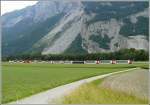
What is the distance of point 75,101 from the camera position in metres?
22.7

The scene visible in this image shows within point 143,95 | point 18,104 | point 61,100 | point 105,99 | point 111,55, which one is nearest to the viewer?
point 18,104

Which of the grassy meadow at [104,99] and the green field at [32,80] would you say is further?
the green field at [32,80]

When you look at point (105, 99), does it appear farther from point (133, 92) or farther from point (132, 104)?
point (133, 92)

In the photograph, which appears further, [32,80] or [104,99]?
[32,80]

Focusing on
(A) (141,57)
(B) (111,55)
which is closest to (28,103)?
(A) (141,57)

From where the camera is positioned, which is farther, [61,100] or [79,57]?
[79,57]

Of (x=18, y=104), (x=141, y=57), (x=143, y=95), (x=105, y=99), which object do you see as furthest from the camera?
(x=141, y=57)

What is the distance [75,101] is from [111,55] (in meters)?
157

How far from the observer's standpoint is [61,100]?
22609 mm

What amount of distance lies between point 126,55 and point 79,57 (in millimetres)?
27248

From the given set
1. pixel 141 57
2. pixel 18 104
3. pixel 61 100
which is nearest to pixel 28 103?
pixel 18 104

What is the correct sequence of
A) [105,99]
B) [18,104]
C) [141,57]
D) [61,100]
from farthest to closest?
[141,57]
[105,99]
[61,100]
[18,104]

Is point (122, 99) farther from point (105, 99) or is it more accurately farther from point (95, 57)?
point (95, 57)

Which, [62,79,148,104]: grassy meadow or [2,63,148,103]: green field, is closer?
[62,79,148,104]: grassy meadow
